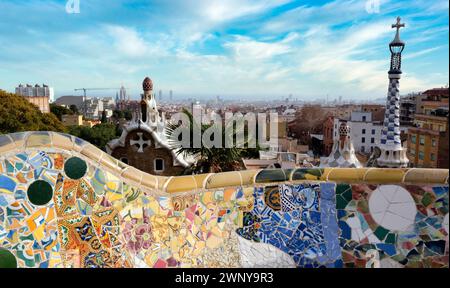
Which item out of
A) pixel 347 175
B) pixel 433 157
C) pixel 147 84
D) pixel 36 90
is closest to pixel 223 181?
pixel 347 175

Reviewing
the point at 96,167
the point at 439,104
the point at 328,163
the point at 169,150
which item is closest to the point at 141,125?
the point at 169,150

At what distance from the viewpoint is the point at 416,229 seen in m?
2.46

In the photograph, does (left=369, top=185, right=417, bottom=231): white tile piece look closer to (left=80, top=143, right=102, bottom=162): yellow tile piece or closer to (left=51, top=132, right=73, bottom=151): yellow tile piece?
(left=80, top=143, right=102, bottom=162): yellow tile piece

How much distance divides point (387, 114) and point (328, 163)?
1.88 metres

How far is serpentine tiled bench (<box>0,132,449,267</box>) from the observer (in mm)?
2479

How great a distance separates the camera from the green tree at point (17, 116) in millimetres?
→ 15969

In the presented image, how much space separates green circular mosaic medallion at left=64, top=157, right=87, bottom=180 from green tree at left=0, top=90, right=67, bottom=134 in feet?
48.8

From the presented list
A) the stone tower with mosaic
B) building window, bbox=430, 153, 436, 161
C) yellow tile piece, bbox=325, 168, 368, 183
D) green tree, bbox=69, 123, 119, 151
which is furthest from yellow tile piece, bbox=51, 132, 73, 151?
building window, bbox=430, 153, 436, 161

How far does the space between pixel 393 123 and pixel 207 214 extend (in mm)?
7047

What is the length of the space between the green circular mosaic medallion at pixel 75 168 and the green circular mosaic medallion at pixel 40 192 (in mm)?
147

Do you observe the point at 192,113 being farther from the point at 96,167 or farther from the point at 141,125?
the point at 96,167

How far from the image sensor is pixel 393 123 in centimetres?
858
